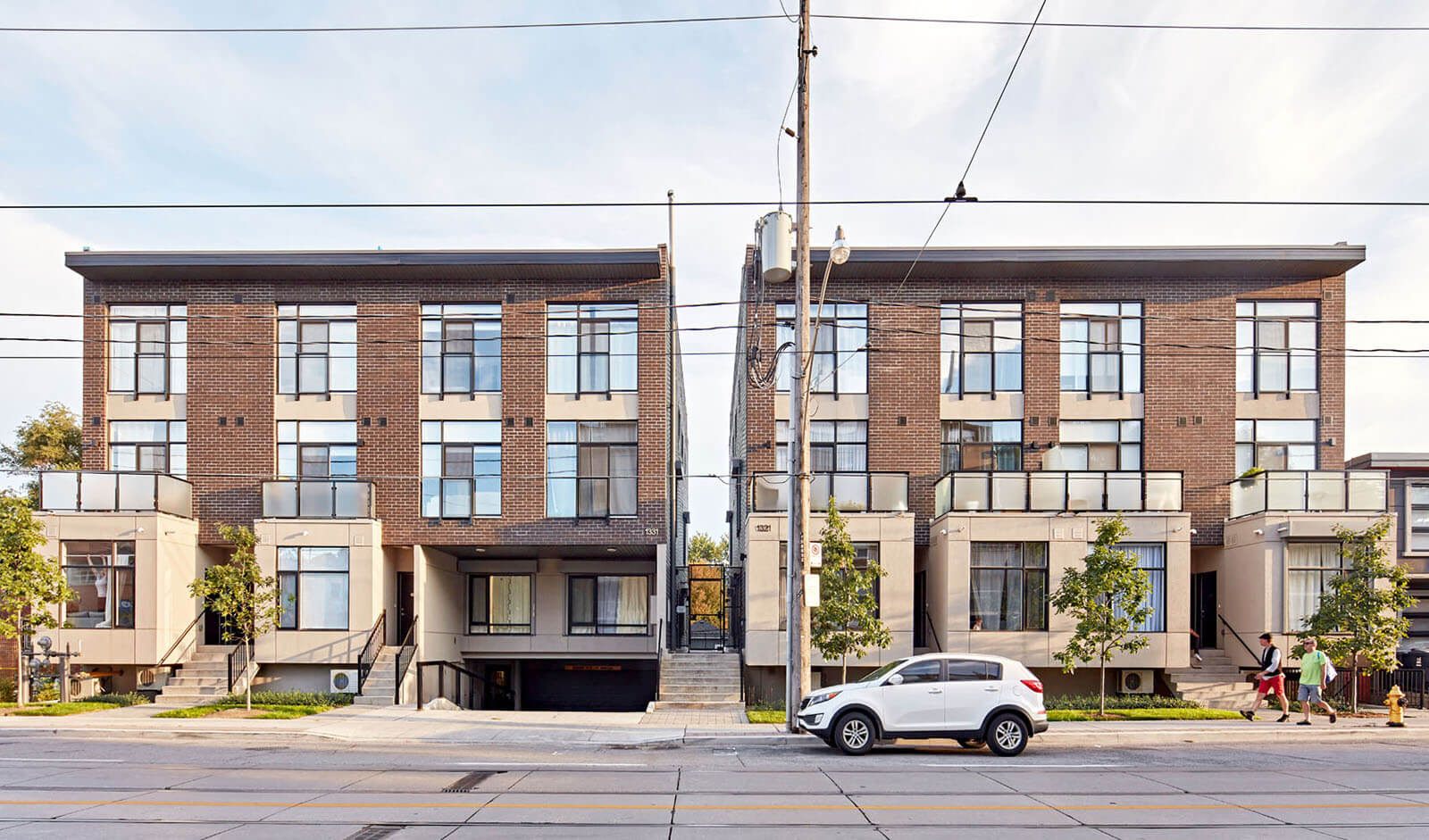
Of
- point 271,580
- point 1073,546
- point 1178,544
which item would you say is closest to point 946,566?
point 1073,546

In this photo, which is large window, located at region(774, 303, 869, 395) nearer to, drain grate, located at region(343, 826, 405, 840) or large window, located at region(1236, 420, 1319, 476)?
large window, located at region(1236, 420, 1319, 476)

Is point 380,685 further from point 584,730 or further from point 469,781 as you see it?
point 469,781

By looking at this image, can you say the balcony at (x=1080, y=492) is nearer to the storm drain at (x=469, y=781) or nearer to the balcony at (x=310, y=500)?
the storm drain at (x=469, y=781)

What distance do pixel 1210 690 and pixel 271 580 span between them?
806 inches

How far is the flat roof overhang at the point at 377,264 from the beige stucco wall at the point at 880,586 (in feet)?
23.3

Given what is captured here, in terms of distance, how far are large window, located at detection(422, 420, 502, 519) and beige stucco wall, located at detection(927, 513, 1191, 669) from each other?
1101 cm

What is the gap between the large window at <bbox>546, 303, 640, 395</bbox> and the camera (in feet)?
81.9

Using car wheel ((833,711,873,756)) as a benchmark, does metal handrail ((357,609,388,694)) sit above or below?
below

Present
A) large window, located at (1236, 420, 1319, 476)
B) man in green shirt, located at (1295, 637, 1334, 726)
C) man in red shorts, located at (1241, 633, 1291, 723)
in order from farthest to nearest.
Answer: large window, located at (1236, 420, 1319, 476) < man in red shorts, located at (1241, 633, 1291, 723) < man in green shirt, located at (1295, 637, 1334, 726)

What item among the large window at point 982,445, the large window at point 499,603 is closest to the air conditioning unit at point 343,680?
the large window at point 499,603

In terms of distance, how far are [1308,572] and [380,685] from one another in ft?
66.7

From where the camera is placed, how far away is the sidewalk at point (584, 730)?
645 inches

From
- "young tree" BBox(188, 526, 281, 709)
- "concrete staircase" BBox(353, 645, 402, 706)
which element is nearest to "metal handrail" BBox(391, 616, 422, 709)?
"concrete staircase" BBox(353, 645, 402, 706)

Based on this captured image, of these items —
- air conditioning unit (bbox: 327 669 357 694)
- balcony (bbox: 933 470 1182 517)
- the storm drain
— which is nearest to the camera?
the storm drain
